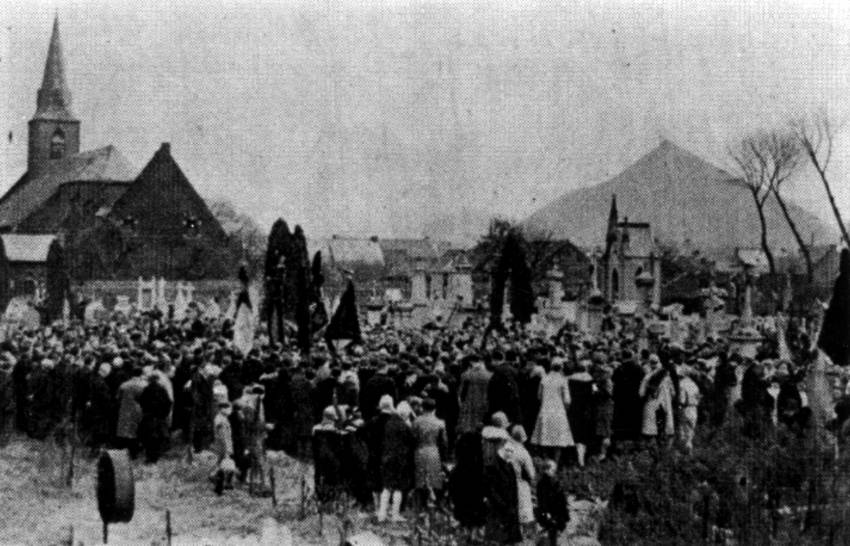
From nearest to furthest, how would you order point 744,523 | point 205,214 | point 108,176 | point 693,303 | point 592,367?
1. point 744,523
2. point 592,367
3. point 693,303
4. point 205,214
5. point 108,176

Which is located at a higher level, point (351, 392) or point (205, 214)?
point (205, 214)

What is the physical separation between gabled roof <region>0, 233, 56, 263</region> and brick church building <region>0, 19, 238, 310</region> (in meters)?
0.10

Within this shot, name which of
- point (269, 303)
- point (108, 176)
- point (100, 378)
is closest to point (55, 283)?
point (108, 176)

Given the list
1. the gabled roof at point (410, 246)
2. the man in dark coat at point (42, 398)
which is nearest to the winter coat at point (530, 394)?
the man in dark coat at point (42, 398)

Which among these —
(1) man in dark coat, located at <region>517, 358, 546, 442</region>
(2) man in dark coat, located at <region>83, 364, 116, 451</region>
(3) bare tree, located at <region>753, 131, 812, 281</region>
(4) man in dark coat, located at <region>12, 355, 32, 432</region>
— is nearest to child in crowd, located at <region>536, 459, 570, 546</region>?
(1) man in dark coat, located at <region>517, 358, 546, 442</region>

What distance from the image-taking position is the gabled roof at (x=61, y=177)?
233 ft

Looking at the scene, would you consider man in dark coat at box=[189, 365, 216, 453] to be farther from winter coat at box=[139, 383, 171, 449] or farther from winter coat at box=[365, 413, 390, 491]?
winter coat at box=[365, 413, 390, 491]

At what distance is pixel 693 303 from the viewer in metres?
58.8

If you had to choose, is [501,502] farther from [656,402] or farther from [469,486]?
[656,402]

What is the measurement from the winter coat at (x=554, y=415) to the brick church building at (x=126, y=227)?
46.6m

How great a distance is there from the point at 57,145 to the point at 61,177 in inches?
311

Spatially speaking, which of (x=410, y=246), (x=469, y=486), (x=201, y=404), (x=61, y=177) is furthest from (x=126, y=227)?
(x=469, y=486)

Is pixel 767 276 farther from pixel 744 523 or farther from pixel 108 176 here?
pixel 744 523

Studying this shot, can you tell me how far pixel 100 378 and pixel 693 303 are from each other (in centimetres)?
4791
